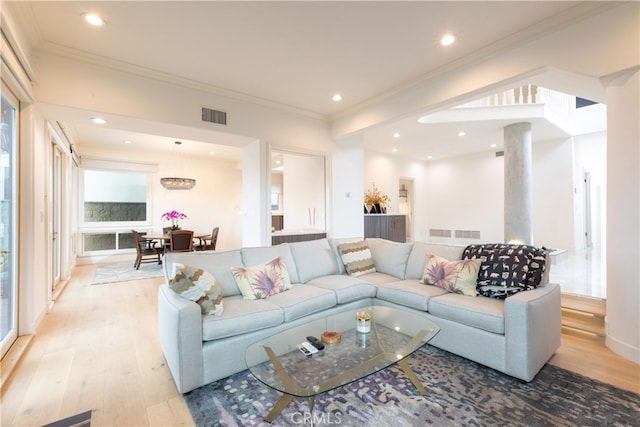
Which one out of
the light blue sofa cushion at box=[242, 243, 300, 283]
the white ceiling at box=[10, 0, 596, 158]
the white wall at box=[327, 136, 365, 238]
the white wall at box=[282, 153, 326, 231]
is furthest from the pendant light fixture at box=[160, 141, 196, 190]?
the light blue sofa cushion at box=[242, 243, 300, 283]

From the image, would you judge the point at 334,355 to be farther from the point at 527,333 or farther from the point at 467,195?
the point at 467,195

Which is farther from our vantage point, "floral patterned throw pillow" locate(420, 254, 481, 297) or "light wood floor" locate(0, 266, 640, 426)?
"floral patterned throw pillow" locate(420, 254, 481, 297)

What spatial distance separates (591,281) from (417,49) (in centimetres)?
405

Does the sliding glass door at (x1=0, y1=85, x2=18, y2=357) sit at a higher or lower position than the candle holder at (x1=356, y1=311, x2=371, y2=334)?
higher

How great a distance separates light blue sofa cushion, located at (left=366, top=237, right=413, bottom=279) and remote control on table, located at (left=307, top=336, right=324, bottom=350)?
174 cm

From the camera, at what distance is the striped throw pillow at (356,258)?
346 cm

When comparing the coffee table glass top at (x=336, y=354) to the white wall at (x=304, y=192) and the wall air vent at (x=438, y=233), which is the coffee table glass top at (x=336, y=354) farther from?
the wall air vent at (x=438, y=233)

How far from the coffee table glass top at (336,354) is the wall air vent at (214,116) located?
128 inches

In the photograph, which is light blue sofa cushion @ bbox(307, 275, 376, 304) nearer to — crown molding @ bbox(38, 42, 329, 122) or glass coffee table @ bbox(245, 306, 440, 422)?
glass coffee table @ bbox(245, 306, 440, 422)

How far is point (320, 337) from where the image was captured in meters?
1.98

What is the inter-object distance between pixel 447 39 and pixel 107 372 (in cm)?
Answer: 430

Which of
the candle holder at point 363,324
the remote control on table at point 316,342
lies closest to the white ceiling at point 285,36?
the candle holder at point 363,324

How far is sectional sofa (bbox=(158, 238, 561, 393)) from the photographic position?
2.01 meters

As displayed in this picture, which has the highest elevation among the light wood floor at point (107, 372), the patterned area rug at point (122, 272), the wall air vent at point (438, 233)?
the wall air vent at point (438, 233)
